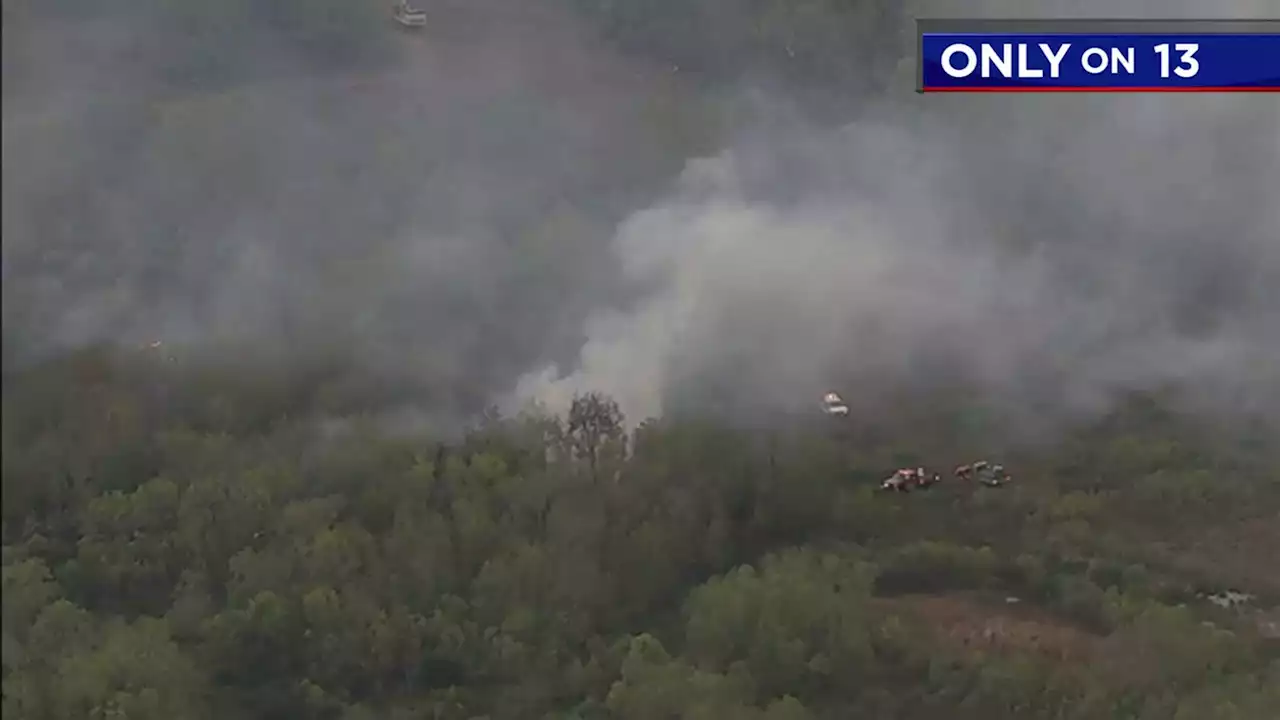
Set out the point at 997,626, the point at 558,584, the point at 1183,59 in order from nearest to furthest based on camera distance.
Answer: the point at 558,584 < the point at 997,626 < the point at 1183,59

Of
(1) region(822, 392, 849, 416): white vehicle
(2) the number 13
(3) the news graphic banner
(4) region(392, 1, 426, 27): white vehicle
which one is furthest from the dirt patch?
(4) region(392, 1, 426, 27): white vehicle

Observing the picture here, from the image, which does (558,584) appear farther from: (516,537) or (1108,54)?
(1108,54)

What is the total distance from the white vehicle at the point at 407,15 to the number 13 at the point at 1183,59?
5.76 meters

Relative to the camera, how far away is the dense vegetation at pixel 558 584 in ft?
21.2

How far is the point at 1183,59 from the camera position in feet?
28.9

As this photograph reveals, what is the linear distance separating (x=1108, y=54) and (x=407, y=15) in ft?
18.1

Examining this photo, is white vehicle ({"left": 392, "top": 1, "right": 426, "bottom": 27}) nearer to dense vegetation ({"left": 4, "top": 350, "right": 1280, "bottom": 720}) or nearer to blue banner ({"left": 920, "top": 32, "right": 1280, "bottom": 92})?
dense vegetation ({"left": 4, "top": 350, "right": 1280, "bottom": 720})

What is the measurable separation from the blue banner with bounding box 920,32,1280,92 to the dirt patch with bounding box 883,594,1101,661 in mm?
3583

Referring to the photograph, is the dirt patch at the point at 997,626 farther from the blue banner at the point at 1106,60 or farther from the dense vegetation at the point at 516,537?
the blue banner at the point at 1106,60

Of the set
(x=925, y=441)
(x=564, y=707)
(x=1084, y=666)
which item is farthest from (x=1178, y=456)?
(x=564, y=707)

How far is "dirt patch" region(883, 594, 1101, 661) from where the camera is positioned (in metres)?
7.38

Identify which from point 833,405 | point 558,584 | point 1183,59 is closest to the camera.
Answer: point 558,584

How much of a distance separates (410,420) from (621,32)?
469 centimetres

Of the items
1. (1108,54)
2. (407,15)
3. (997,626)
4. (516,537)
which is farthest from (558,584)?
(407,15)
